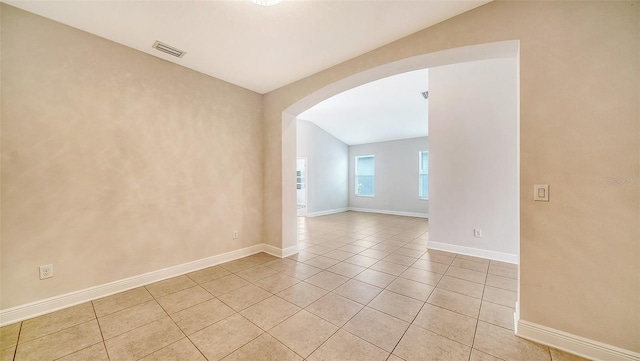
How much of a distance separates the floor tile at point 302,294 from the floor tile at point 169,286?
121 centimetres

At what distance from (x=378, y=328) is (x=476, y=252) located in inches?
104

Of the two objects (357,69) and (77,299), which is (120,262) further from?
(357,69)

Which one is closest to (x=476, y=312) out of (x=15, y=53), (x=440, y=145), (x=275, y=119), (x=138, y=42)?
(x=440, y=145)

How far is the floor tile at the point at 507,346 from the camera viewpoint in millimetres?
1551

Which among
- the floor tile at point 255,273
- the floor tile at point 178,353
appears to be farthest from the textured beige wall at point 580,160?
the floor tile at point 255,273

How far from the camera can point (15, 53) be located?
1.93m

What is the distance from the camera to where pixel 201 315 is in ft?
6.74

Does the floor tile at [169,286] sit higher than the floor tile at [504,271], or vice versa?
the floor tile at [169,286]

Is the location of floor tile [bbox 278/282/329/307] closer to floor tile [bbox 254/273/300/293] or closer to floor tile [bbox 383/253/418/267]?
floor tile [bbox 254/273/300/293]

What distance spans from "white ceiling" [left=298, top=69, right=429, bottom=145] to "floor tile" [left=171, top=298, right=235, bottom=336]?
457 cm

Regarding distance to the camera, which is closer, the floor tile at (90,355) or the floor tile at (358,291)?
the floor tile at (90,355)

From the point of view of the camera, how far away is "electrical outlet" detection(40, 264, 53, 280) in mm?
2053

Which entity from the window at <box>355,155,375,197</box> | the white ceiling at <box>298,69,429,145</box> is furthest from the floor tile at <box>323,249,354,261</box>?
the window at <box>355,155,375,197</box>

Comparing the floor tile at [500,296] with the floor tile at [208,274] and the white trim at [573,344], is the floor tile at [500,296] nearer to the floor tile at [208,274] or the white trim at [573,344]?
the white trim at [573,344]
